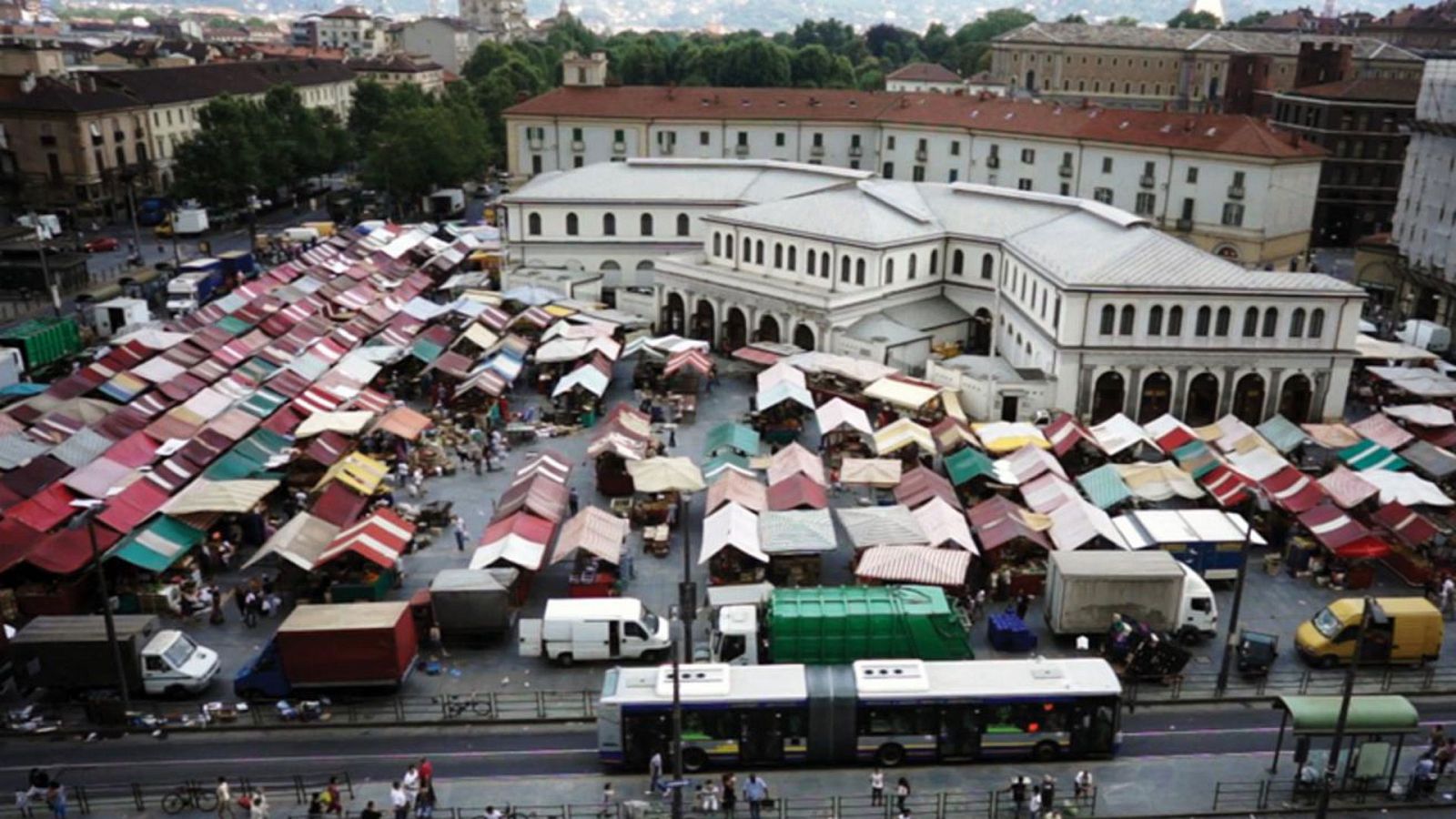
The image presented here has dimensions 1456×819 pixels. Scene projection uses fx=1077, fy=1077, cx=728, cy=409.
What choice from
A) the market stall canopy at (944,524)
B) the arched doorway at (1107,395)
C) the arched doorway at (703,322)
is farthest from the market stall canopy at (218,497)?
the arched doorway at (1107,395)

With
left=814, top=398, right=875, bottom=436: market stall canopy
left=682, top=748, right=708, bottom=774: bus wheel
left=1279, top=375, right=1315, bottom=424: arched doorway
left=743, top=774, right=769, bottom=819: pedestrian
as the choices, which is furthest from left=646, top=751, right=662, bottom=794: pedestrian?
left=1279, top=375, right=1315, bottom=424: arched doorway

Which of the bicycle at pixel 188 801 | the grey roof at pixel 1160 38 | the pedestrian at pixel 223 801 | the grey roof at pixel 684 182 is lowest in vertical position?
the bicycle at pixel 188 801

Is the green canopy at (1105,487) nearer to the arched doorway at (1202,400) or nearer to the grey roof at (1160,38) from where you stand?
the arched doorway at (1202,400)

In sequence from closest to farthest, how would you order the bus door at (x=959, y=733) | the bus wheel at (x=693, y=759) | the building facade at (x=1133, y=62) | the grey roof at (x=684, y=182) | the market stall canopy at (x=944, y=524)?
the bus door at (x=959, y=733)
the bus wheel at (x=693, y=759)
the market stall canopy at (x=944, y=524)
the grey roof at (x=684, y=182)
the building facade at (x=1133, y=62)

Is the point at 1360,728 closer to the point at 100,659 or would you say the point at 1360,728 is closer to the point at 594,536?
the point at 594,536

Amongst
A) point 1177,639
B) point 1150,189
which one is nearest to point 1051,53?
point 1150,189

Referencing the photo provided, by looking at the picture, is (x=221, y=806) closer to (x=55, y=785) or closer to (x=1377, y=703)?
(x=55, y=785)

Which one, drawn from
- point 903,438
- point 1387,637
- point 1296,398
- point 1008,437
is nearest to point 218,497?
point 903,438
